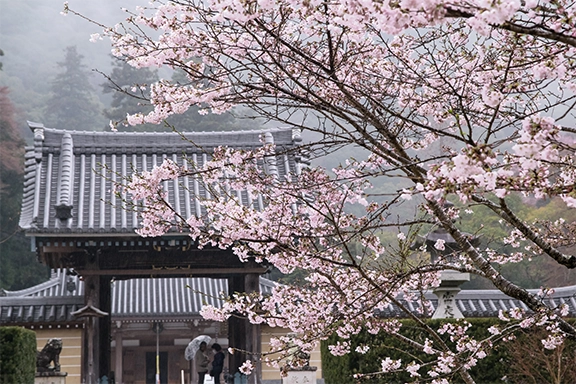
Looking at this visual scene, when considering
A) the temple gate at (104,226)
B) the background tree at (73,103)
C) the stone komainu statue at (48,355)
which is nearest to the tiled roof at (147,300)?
the temple gate at (104,226)

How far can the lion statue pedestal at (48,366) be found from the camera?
1063 centimetres

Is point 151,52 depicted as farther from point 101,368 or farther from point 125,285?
point 125,285

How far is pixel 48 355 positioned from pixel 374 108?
26.7 ft

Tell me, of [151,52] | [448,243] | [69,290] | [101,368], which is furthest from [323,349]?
[69,290]

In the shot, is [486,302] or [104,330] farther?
[486,302]

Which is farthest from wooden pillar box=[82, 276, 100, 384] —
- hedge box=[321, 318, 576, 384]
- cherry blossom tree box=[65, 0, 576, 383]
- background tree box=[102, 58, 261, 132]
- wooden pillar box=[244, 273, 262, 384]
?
background tree box=[102, 58, 261, 132]

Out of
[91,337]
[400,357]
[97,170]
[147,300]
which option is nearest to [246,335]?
[91,337]

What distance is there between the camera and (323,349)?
33.7 ft

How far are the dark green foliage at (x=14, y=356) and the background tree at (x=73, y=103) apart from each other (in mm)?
40713

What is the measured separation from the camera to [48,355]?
10766 millimetres

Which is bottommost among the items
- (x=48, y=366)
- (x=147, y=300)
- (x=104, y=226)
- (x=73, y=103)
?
(x=48, y=366)

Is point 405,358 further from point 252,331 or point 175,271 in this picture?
point 175,271

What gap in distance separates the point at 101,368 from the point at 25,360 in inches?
54.2

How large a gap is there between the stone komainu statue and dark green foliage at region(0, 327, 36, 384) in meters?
0.72
